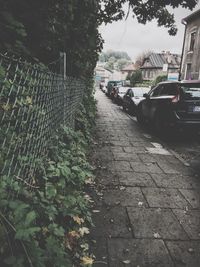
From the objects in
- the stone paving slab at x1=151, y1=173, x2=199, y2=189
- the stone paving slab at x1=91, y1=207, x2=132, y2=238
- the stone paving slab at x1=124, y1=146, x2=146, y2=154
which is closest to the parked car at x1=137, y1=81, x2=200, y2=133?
the stone paving slab at x1=124, y1=146, x2=146, y2=154

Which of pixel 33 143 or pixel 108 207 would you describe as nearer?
pixel 33 143

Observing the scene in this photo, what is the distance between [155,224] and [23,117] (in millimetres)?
2269

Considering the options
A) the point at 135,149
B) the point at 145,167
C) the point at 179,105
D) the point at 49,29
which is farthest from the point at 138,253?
the point at 179,105

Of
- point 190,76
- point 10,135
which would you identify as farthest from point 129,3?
point 190,76

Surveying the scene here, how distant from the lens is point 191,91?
8.28 m

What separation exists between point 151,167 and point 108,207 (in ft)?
7.49

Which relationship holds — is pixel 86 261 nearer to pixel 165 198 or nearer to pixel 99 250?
pixel 99 250

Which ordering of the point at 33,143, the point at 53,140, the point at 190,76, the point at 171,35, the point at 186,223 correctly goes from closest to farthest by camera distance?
the point at 33,143, the point at 186,223, the point at 53,140, the point at 171,35, the point at 190,76

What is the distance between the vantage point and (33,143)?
2.92m

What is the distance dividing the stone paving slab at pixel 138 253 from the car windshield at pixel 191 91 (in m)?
5.79

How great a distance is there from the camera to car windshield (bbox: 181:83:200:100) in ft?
26.8

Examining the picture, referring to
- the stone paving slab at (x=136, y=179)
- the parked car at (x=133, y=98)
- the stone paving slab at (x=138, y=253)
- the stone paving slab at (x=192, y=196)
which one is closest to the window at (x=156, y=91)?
the parked car at (x=133, y=98)

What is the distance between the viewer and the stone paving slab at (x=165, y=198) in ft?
13.9

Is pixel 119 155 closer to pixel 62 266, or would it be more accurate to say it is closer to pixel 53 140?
pixel 53 140
